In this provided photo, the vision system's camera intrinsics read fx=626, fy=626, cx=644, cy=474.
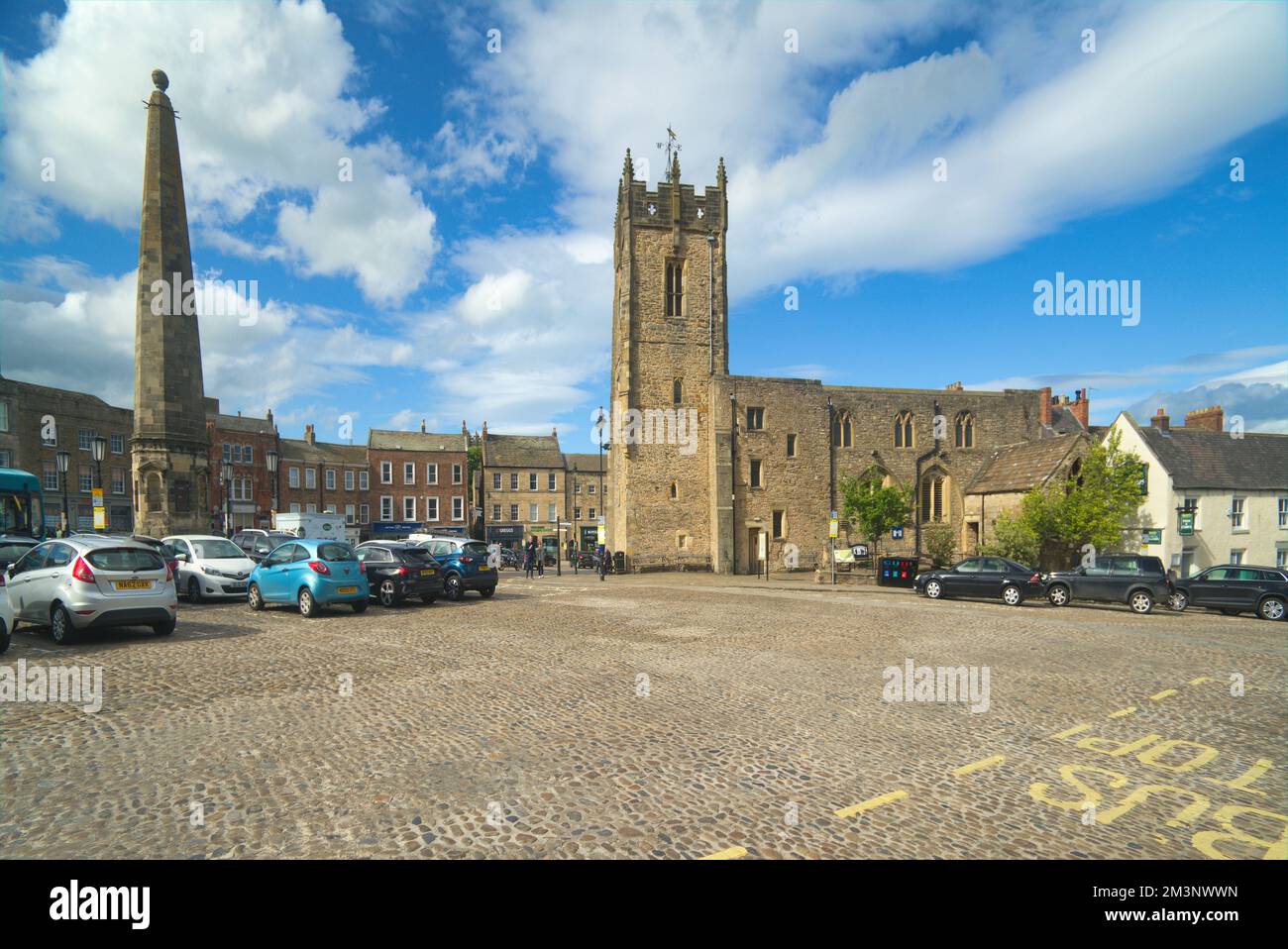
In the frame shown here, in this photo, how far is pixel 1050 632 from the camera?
1383cm

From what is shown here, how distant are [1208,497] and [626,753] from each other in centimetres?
3575

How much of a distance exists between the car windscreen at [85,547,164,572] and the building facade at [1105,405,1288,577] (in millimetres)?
36374

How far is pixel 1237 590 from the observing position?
18.6 metres

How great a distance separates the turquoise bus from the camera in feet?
64.1

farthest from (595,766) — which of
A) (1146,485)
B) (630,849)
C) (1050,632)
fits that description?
(1146,485)

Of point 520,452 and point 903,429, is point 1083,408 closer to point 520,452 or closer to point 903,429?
point 903,429

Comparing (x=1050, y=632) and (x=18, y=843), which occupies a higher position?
(x=18, y=843)

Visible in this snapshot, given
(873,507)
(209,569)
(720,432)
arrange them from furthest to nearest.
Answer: (720,432) → (873,507) → (209,569)

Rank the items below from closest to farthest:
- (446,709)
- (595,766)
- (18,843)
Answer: (18,843)
(595,766)
(446,709)

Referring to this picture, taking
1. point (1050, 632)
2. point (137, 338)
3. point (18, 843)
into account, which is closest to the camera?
point (18, 843)

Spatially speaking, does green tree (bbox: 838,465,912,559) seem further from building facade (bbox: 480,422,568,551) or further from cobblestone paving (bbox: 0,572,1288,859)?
building facade (bbox: 480,422,568,551)

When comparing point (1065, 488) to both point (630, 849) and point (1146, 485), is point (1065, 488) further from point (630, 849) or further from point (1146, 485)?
point (630, 849)

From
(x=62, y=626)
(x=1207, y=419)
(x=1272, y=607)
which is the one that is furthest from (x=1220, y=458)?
(x=62, y=626)
